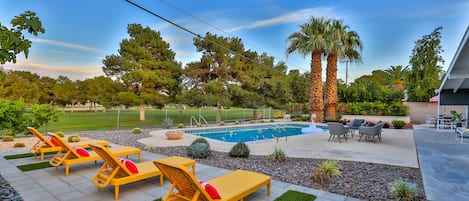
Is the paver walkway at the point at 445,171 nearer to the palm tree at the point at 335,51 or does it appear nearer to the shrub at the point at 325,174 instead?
the shrub at the point at 325,174

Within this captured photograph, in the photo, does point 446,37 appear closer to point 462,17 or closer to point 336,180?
point 462,17

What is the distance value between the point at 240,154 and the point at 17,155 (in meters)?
5.97

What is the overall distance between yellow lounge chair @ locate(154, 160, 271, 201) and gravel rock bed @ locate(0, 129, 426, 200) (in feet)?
4.37

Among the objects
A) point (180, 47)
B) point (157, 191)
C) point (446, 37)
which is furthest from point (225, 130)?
point (446, 37)

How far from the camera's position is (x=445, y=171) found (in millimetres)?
5156

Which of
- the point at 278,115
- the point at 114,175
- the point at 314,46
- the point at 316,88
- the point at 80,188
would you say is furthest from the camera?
the point at 278,115

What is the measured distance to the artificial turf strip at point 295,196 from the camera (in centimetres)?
375

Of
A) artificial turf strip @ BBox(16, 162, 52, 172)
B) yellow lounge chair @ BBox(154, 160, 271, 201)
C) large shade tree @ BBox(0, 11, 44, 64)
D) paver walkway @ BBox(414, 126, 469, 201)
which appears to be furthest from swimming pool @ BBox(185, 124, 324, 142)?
large shade tree @ BBox(0, 11, 44, 64)

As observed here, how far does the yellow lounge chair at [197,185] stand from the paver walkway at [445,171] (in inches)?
108

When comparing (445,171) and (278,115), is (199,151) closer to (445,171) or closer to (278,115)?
(445,171)

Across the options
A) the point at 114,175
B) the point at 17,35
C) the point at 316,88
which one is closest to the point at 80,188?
the point at 114,175

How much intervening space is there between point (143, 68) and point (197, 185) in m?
19.3

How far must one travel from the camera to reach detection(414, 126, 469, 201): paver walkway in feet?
12.8

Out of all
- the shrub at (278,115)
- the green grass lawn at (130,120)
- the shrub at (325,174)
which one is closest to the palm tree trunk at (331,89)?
the shrub at (278,115)
